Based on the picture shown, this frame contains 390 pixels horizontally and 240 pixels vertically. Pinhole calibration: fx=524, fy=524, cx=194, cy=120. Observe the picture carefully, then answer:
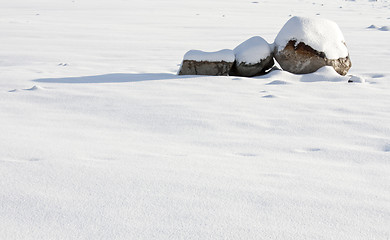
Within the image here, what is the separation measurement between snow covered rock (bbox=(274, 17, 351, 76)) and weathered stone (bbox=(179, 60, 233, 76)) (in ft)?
2.20

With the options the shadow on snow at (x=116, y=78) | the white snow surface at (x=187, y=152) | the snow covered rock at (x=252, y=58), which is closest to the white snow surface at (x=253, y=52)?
the snow covered rock at (x=252, y=58)

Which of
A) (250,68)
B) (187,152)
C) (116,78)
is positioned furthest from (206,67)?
(187,152)

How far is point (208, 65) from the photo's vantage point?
5.60 meters

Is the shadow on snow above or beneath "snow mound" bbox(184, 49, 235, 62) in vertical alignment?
beneath

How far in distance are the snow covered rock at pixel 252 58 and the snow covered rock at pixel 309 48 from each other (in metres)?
0.16

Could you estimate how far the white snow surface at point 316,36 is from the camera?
18.8 ft

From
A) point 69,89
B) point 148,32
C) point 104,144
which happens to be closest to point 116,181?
point 104,144

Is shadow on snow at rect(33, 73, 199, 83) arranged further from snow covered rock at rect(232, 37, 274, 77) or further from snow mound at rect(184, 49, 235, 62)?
snow covered rock at rect(232, 37, 274, 77)

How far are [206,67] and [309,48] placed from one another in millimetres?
1153

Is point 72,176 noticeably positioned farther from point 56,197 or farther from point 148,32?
point 148,32

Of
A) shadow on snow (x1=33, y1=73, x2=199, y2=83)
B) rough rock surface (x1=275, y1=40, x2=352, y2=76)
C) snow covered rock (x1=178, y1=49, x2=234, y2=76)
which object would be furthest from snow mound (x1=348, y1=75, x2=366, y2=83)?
shadow on snow (x1=33, y1=73, x2=199, y2=83)

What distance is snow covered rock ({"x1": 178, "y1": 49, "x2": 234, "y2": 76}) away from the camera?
5594 mm

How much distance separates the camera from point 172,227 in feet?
5.83

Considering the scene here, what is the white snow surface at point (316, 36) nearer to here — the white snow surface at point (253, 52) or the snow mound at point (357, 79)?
the white snow surface at point (253, 52)
